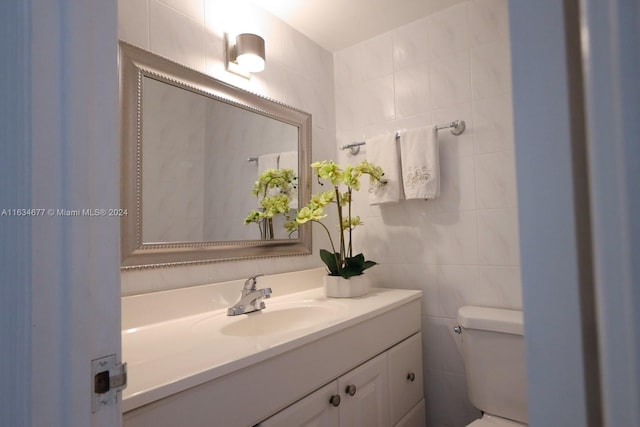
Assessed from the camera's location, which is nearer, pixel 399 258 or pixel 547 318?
pixel 547 318

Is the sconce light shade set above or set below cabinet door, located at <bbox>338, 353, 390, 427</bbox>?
above

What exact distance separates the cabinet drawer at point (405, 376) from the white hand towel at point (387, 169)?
0.68 m

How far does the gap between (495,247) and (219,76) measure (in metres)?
1.41

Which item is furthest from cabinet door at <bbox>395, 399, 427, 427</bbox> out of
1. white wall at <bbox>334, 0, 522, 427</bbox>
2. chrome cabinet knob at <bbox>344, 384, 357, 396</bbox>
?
chrome cabinet knob at <bbox>344, 384, 357, 396</bbox>

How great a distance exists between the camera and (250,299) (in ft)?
4.31

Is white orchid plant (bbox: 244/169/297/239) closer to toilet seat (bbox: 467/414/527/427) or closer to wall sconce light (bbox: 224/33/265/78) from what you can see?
wall sconce light (bbox: 224/33/265/78)

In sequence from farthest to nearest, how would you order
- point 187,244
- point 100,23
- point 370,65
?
point 370,65
point 187,244
point 100,23

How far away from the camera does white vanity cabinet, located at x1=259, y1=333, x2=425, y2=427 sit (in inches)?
38.6

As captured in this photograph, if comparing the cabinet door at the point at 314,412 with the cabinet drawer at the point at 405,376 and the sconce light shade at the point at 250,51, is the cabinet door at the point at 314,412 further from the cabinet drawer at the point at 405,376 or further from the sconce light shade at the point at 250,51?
the sconce light shade at the point at 250,51

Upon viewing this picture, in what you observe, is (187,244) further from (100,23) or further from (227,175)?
(100,23)

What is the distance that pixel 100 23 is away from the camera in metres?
0.51

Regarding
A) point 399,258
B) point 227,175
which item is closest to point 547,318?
point 227,175

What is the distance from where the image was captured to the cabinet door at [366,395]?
3.67 feet

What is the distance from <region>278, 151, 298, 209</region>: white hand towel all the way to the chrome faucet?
1.65ft
